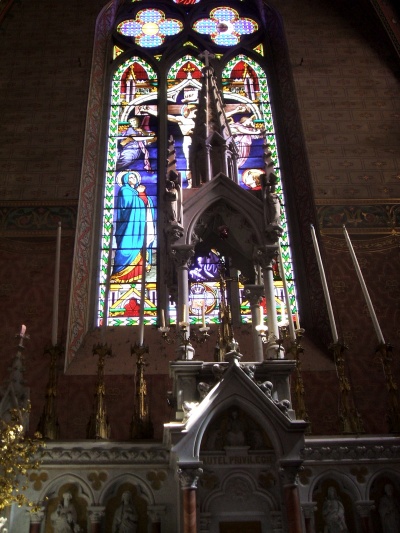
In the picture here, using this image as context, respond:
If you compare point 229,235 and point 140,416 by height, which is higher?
point 229,235

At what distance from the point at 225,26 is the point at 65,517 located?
1143 cm

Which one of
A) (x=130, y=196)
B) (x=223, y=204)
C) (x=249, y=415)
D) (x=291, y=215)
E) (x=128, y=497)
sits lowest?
(x=128, y=497)

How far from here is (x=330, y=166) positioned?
10.8 m

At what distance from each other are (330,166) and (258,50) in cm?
417

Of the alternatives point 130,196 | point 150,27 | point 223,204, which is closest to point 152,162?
point 130,196

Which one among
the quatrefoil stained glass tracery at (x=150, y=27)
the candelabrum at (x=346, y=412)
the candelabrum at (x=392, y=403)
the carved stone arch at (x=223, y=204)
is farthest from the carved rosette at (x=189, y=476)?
the quatrefoil stained glass tracery at (x=150, y=27)

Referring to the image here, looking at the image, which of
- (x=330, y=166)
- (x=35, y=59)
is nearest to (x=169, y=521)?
(x=330, y=166)

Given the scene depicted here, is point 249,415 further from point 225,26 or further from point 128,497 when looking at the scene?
point 225,26

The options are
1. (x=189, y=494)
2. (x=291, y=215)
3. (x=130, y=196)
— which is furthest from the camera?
(x=130, y=196)

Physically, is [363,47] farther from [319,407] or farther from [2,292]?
[2,292]

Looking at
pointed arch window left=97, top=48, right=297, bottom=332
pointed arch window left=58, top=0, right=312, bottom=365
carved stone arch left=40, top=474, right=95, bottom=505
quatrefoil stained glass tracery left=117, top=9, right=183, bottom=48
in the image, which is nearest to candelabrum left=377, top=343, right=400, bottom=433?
carved stone arch left=40, top=474, right=95, bottom=505

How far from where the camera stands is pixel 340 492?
5.53 metres

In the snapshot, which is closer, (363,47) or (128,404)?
(128,404)

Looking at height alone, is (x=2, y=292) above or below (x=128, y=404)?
above
